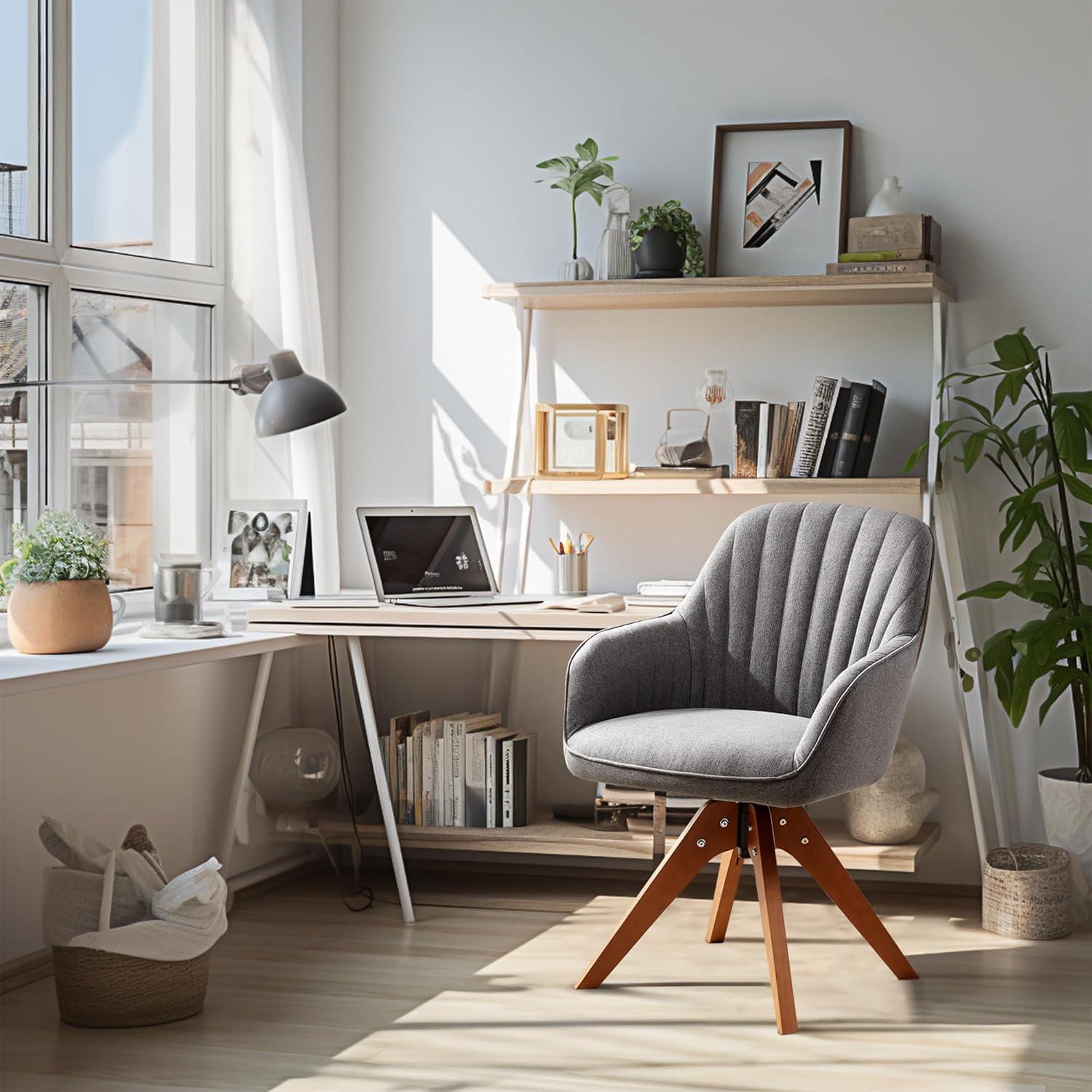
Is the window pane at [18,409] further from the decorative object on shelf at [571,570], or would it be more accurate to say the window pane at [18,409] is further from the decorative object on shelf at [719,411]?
the decorative object on shelf at [719,411]

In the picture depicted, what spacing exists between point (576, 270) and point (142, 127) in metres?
1.06

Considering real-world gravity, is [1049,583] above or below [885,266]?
below

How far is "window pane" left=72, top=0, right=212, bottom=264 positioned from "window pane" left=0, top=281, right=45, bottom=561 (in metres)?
0.23

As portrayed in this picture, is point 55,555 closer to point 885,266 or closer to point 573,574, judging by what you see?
point 573,574

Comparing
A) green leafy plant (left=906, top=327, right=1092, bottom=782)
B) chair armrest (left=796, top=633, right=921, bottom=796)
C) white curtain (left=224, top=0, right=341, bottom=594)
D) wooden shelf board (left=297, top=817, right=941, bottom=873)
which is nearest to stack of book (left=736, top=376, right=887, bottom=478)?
green leafy plant (left=906, top=327, right=1092, bottom=782)

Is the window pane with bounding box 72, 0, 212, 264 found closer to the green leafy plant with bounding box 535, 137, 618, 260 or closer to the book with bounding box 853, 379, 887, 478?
the green leafy plant with bounding box 535, 137, 618, 260

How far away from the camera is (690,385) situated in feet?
11.9

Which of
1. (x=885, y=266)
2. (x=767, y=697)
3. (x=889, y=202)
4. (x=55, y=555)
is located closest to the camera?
(x=55, y=555)

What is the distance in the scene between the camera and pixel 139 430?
342 centimetres

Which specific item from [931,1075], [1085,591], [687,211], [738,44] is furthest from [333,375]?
[931,1075]

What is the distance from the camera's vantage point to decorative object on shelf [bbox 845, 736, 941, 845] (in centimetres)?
326

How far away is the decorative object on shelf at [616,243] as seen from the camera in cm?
351

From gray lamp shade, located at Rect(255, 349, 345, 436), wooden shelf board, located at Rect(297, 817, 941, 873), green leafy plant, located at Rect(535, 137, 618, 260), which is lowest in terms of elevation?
wooden shelf board, located at Rect(297, 817, 941, 873)

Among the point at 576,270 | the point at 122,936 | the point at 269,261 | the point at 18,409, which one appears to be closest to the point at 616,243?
the point at 576,270
